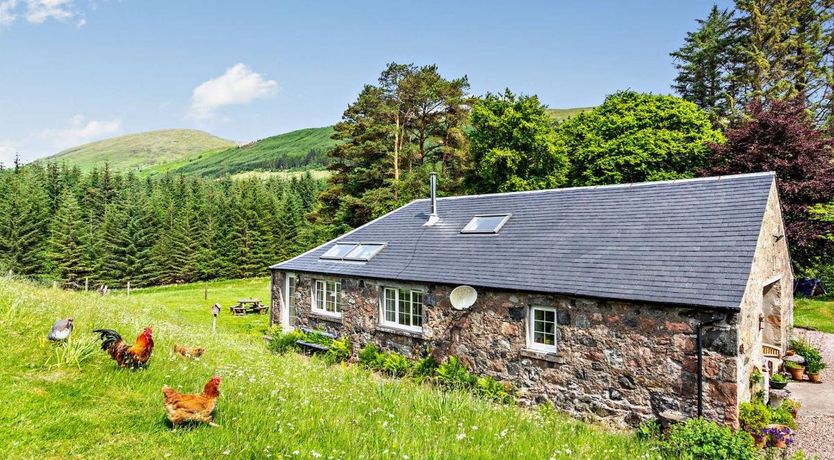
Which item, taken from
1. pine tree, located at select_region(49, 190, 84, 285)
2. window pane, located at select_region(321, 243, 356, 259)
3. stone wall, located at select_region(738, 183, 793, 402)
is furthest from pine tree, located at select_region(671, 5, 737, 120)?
pine tree, located at select_region(49, 190, 84, 285)

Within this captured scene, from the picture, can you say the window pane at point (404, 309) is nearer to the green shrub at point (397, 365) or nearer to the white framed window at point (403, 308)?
the white framed window at point (403, 308)

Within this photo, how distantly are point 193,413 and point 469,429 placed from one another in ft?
11.9

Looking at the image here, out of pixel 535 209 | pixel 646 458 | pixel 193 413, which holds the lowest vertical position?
pixel 646 458

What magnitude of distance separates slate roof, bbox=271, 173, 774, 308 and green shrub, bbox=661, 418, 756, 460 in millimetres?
2317

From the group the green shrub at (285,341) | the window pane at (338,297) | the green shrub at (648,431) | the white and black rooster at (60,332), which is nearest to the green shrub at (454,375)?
the green shrub at (648,431)

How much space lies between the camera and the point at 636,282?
10.5 metres

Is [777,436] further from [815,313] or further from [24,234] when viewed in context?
[24,234]

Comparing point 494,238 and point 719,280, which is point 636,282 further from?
point 494,238

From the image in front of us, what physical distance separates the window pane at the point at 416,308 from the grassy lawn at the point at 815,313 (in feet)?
61.0

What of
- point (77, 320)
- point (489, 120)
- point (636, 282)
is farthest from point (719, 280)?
point (489, 120)

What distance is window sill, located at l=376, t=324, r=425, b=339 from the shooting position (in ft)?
46.6

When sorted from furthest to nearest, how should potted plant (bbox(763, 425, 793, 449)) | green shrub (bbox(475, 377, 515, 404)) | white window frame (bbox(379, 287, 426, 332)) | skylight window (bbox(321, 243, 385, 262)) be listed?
skylight window (bbox(321, 243, 385, 262))
white window frame (bbox(379, 287, 426, 332))
green shrub (bbox(475, 377, 515, 404))
potted plant (bbox(763, 425, 793, 449))

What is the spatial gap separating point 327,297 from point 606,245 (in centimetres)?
1030

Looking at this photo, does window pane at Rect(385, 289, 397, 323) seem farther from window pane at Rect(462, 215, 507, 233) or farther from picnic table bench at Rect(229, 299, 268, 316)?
picnic table bench at Rect(229, 299, 268, 316)
